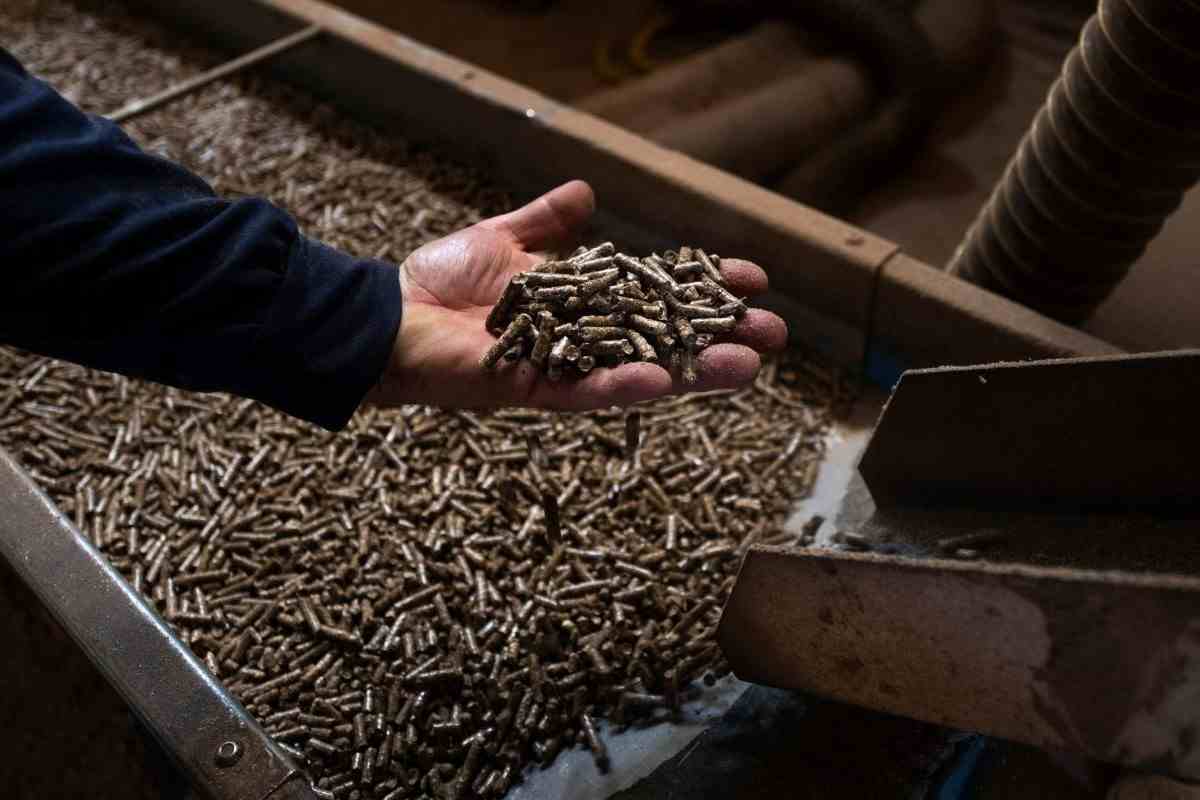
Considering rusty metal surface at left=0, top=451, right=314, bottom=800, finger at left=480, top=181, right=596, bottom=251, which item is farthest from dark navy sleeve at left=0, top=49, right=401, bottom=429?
finger at left=480, top=181, right=596, bottom=251

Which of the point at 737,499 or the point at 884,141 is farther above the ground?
the point at 884,141

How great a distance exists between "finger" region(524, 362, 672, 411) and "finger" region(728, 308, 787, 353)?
0.31 meters

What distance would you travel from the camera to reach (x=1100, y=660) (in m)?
1.54

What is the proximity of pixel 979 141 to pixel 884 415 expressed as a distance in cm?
454

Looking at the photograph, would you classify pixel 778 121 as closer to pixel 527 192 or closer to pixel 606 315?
pixel 527 192

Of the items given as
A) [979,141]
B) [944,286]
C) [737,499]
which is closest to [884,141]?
[979,141]

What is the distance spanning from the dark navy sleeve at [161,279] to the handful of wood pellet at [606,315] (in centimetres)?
34

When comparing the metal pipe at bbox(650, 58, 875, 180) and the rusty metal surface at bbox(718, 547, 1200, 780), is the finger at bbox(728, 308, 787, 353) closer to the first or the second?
the rusty metal surface at bbox(718, 547, 1200, 780)

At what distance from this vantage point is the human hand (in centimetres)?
237

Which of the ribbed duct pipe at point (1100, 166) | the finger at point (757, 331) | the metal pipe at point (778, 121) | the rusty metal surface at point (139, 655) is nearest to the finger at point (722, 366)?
the finger at point (757, 331)

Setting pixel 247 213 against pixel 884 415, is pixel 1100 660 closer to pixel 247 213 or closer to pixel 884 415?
pixel 884 415

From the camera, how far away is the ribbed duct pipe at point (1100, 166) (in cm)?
291

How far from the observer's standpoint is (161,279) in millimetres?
2074

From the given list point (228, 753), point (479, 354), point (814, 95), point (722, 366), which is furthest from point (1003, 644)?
point (814, 95)
